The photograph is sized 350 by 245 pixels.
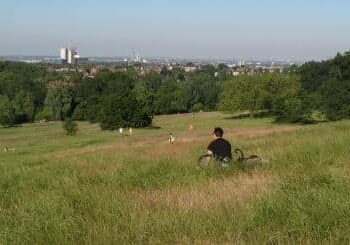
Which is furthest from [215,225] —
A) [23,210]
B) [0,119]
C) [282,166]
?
[0,119]

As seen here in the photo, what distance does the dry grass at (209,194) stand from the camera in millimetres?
6400

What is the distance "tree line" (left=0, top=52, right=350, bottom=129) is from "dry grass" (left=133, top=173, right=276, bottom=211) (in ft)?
220

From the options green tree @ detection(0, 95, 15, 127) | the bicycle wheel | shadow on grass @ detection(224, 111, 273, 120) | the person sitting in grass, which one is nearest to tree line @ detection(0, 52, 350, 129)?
green tree @ detection(0, 95, 15, 127)

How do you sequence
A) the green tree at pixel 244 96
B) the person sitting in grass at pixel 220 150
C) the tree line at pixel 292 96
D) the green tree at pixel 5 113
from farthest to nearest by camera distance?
the green tree at pixel 5 113 < the green tree at pixel 244 96 < the tree line at pixel 292 96 < the person sitting in grass at pixel 220 150

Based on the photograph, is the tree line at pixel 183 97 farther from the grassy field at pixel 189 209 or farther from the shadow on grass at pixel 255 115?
the grassy field at pixel 189 209

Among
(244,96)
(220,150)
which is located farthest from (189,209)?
(244,96)

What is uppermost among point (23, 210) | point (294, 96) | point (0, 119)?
point (23, 210)

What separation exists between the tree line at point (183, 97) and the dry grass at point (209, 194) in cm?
6700

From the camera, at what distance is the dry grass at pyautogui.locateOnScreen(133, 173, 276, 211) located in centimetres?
640

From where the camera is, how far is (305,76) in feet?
355

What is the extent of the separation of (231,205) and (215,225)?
80cm

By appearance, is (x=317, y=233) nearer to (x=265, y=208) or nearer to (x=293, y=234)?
(x=293, y=234)

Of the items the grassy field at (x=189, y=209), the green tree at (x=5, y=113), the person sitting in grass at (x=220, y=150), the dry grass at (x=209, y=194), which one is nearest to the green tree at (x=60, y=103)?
the green tree at (x=5, y=113)

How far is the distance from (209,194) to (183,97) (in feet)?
389
